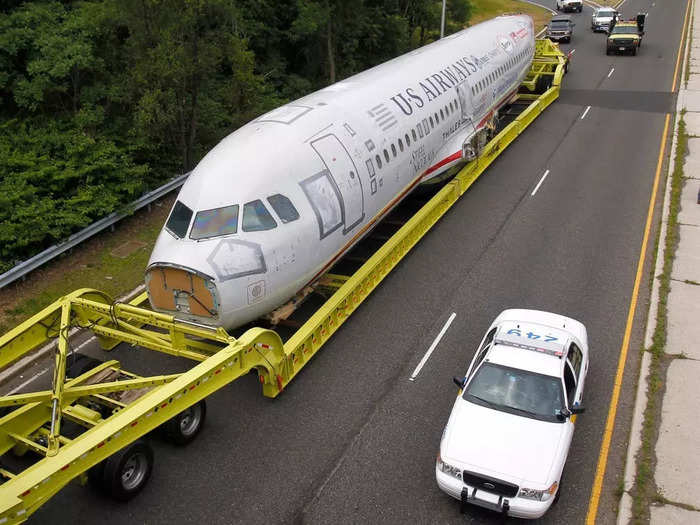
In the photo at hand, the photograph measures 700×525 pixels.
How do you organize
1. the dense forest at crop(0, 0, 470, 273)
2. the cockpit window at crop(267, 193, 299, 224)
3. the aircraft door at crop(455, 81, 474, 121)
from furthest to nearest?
the aircraft door at crop(455, 81, 474, 121) < the dense forest at crop(0, 0, 470, 273) < the cockpit window at crop(267, 193, 299, 224)

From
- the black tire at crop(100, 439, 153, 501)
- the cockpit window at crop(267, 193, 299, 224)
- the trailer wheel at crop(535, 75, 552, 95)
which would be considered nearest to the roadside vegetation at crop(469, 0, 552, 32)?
the trailer wheel at crop(535, 75, 552, 95)

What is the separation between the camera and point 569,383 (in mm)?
11102

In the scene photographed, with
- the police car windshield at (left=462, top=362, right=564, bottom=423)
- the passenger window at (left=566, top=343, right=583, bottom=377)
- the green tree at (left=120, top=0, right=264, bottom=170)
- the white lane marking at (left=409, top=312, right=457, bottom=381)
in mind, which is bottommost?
the white lane marking at (left=409, top=312, right=457, bottom=381)

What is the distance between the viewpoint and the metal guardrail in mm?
15922

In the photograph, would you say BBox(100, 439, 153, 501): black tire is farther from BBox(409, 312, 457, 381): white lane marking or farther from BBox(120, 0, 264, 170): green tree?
BBox(120, 0, 264, 170): green tree

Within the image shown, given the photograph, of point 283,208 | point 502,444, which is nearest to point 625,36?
point 283,208

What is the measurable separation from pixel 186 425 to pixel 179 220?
4.05 m

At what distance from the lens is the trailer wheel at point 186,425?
10.9m

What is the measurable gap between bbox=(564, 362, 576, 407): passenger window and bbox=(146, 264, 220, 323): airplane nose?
261 inches

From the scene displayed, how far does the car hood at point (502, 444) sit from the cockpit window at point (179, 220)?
6309 mm

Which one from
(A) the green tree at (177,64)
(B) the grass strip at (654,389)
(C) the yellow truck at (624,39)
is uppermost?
(A) the green tree at (177,64)

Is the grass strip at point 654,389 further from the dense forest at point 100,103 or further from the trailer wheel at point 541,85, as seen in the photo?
the dense forest at point 100,103

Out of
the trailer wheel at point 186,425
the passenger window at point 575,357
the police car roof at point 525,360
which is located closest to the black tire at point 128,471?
the trailer wheel at point 186,425

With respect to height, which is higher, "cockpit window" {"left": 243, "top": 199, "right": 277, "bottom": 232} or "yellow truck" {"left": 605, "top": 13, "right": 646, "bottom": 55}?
"cockpit window" {"left": 243, "top": 199, "right": 277, "bottom": 232}
